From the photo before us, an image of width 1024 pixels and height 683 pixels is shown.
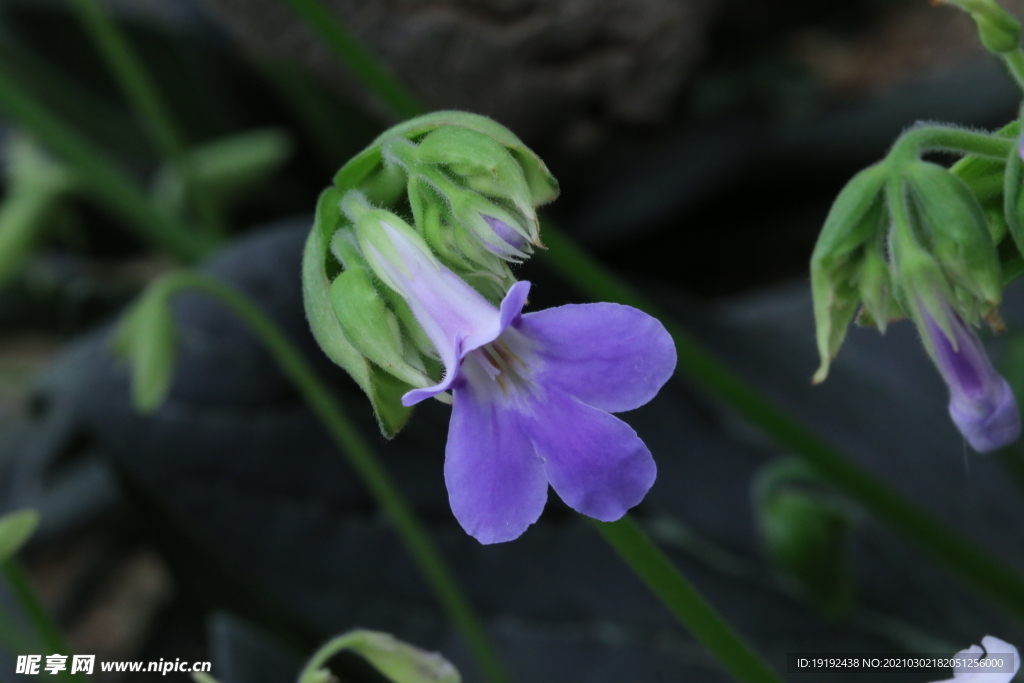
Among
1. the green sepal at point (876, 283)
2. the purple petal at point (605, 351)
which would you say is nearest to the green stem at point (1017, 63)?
the green sepal at point (876, 283)

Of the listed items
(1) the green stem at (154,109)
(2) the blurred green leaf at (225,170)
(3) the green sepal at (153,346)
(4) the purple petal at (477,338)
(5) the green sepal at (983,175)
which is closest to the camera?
(4) the purple petal at (477,338)

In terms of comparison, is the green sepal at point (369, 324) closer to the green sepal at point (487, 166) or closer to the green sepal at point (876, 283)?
the green sepal at point (487, 166)

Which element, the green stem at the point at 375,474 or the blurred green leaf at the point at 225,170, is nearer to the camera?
the green stem at the point at 375,474

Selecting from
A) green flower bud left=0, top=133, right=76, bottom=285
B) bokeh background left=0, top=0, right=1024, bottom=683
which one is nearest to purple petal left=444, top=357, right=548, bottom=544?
bokeh background left=0, top=0, right=1024, bottom=683

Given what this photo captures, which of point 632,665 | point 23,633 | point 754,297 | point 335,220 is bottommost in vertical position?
point 754,297

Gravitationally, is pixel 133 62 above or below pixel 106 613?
above

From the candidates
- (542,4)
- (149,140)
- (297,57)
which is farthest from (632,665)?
(149,140)

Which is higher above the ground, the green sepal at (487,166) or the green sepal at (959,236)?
the green sepal at (487,166)

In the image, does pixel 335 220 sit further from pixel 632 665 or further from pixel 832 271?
pixel 632 665
